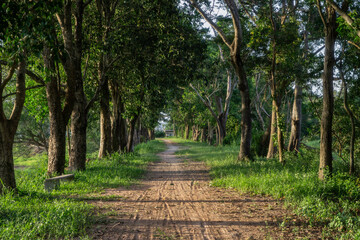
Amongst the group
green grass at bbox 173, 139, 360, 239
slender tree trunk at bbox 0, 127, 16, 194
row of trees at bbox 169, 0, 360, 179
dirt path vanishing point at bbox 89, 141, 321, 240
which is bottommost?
dirt path vanishing point at bbox 89, 141, 321, 240

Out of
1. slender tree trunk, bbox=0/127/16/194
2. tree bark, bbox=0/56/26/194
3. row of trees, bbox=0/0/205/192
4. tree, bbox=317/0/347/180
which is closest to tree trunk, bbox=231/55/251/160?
row of trees, bbox=0/0/205/192

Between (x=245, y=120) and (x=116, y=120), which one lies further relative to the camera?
(x=116, y=120)

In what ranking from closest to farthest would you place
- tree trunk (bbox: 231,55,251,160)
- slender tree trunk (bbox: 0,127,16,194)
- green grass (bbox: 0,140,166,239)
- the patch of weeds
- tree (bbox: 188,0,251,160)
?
1. green grass (bbox: 0,140,166,239)
2. the patch of weeds
3. slender tree trunk (bbox: 0,127,16,194)
4. tree (bbox: 188,0,251,160)
5. tree trunk (bbox: 231,55,251,160)

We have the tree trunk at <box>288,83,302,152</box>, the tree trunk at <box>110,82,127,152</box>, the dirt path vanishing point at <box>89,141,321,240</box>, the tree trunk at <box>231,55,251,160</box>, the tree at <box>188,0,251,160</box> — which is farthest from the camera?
the tree trunk at <box>110,82,127,152</box>

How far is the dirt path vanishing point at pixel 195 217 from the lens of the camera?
4.77 meters

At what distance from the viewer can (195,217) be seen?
18.7ft

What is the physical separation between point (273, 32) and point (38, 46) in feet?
33.2

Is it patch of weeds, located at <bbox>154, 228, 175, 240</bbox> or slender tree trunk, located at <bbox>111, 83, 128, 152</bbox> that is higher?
slender tree trunk, located at <bbox>111, 83, 128, 152</bbox>

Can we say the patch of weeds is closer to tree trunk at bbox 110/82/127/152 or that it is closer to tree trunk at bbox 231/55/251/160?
tree trunk at bbox 231/55/251/160

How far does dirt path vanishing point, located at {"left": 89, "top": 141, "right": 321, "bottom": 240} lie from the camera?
188 inches

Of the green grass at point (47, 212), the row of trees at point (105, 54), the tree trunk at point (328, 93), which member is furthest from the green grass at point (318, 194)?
the row of trees at point (105, 54)

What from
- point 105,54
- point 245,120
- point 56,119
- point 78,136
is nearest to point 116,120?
point 105,54

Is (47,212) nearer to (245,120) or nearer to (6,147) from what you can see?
(6,147)

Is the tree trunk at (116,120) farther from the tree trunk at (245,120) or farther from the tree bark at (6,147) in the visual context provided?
the tree bark at (6,147)
